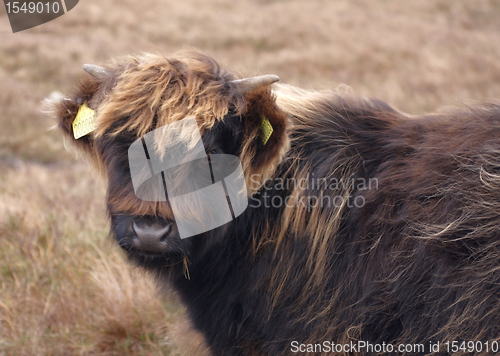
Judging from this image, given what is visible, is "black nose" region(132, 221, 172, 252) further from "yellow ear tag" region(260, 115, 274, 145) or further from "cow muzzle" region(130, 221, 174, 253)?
"yellow ear tag" region(260, 115, 274, 145)

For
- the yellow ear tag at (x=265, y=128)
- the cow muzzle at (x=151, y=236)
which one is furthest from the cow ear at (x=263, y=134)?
the cow muzzle at (x=151, y=236)

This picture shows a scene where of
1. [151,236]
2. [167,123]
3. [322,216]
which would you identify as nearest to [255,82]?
[167,123]

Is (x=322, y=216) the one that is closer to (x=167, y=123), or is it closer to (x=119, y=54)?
(x=167, y=123)

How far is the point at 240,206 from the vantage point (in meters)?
2.44

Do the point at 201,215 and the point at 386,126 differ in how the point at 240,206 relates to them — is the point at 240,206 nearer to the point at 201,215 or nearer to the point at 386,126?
the point at 201,215

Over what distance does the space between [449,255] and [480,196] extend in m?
0.33

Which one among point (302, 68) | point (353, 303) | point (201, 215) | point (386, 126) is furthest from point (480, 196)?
point (302, 68)

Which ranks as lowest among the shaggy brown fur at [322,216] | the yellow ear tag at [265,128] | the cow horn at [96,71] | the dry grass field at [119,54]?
the dry grass field at [119,54]

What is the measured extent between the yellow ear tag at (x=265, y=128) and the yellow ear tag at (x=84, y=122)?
0.91m

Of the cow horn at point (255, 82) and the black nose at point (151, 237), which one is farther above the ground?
the cow horn at point (255, 82)

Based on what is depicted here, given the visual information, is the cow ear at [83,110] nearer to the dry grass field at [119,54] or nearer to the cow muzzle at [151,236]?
the dry grass field at [119,54]

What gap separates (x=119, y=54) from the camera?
13094 millimetres

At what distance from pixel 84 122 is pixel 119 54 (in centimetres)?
1151

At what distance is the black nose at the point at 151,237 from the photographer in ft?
6.86
